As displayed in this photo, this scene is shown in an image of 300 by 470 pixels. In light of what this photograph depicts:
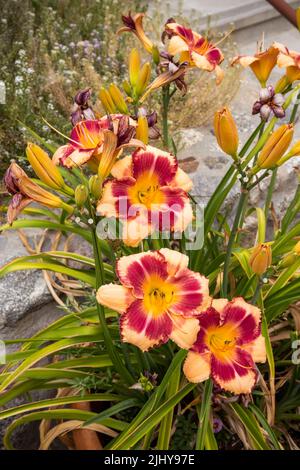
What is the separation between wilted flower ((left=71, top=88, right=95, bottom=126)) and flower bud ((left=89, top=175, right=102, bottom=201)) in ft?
0.64

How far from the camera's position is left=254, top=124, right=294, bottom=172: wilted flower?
0.89 metres

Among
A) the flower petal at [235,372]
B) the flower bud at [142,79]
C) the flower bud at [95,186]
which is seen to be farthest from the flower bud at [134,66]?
the flower petal at [235,372]

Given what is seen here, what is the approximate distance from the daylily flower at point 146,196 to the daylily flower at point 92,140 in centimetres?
4

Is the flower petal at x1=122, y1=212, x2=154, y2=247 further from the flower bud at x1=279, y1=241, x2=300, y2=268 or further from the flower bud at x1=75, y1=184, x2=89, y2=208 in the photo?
the flower bud at x1=279, y1=241, x2=300, y2=268

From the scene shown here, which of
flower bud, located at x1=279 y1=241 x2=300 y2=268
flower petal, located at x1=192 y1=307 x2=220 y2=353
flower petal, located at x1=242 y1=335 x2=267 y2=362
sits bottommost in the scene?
flower petal, located at x1=242 y1=335 x2=267 y2=362

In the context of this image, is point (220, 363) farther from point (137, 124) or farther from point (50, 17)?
point (50, 17)

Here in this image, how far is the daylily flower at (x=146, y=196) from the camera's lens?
2.89 ft

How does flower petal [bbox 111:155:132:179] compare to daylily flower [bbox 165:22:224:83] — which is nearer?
flower petal [bbox 111:155:132:179]

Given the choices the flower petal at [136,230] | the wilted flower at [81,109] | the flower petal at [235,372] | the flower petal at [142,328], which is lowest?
the flower petal at [235,372]

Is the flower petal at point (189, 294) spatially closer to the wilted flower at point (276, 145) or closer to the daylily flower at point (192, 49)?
the wilted flower at point (276, 145)

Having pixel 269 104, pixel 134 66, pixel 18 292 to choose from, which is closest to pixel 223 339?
pixel 269 104

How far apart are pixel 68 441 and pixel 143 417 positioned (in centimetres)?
31

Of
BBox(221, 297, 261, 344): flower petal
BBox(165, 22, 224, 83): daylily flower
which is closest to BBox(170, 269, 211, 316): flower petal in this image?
BBox(221, 297, 261, 344): flower petal

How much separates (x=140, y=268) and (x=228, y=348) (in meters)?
0.25
